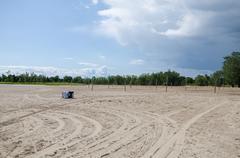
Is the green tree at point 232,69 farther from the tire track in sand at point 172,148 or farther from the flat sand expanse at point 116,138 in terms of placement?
the tire track in sand at point 172,148

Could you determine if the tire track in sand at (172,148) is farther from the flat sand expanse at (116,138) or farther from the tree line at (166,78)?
the tree line at (166,78)

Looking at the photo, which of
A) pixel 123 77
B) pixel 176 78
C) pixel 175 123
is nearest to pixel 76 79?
pixel 123 77

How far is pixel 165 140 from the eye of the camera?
394 inches

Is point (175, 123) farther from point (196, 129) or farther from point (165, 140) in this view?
point (165, 140)

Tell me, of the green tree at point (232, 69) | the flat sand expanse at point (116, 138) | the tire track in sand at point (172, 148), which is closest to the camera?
the tire track in sand at point (172, 148)

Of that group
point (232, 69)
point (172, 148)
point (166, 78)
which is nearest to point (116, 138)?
point (172, 148)

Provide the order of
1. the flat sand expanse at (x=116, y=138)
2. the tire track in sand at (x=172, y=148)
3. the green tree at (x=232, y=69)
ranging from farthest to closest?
the green tree at (x=232, y=69) < the flat sand expanse at (x=116, y=138) < the tire track in sand at (x=172, y=148)

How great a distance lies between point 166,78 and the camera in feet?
283

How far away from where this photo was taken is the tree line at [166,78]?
61.1m

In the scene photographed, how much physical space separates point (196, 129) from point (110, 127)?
3146mm

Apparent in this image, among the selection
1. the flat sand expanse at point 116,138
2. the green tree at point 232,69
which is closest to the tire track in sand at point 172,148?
the flat sand expanse at point 116,138

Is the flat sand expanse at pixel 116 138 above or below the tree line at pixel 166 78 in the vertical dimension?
below

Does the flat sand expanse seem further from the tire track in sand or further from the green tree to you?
the green tree

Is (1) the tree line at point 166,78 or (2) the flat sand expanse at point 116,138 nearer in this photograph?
(2) the flat sand expanse at point 116,138
